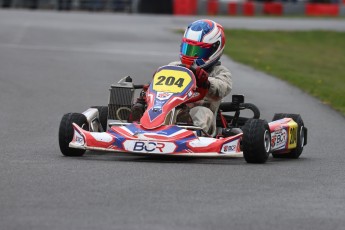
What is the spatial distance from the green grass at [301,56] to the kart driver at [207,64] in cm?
513

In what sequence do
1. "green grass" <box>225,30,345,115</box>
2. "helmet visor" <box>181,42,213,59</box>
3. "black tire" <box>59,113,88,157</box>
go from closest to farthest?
"black tire" <box>59,113,88,157</box> → "helmet visor" <box>181,42,213,59</box> → "green grass" <box>225,30,345,115</box>

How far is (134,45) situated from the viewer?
79.0 ft

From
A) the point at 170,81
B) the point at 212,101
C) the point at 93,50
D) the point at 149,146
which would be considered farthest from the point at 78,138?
the point at 93,50

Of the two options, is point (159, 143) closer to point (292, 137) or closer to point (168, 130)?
point (168, 130)

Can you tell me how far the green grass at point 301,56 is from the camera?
1806cm

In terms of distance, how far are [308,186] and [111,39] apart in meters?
18.1

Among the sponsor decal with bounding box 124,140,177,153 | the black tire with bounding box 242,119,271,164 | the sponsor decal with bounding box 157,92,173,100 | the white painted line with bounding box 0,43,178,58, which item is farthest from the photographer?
the white painted line with bounding box 0,43,178,58

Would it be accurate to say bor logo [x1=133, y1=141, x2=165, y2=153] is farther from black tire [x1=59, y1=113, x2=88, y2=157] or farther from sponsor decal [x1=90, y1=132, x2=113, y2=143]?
black tire [x1=59, y1=113, x2=88, y2=157]

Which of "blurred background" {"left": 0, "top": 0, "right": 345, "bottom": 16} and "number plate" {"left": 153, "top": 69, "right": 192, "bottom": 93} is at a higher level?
"number plate" {"left": 153, "top": 69, "right": 192, "bottom": 93}

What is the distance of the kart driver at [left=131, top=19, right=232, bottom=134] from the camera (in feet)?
30.8

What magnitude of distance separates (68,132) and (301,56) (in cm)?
1680


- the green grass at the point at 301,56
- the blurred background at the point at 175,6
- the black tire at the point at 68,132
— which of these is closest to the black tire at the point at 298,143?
the black tire at the point at 68,132

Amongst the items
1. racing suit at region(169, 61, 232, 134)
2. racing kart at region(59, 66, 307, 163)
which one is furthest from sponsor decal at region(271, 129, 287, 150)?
racing suit at region(169, 61, 232, 134)

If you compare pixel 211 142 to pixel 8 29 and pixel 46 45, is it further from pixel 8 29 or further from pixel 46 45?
pixel 8 29
